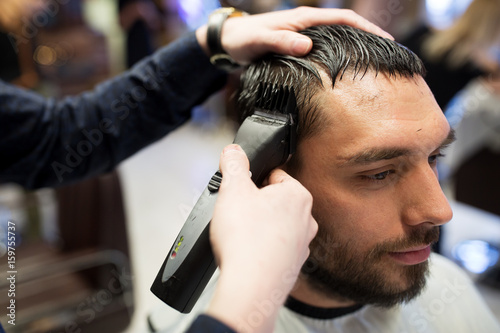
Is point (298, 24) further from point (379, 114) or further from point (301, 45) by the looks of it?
point (379, 114)

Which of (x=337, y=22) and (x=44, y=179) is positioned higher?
(x=337, y=22)

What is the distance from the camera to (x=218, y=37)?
101 centimetres

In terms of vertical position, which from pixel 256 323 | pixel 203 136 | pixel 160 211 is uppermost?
pixel 256 323

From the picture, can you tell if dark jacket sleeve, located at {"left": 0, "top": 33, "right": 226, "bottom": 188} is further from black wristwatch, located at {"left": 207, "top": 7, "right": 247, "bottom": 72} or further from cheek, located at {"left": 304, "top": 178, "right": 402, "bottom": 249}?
cheek, located at {"left": 304, "top": 178, "right": 402, "bottom": 249}

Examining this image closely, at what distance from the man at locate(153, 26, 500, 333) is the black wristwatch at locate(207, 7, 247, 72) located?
132 millimetres

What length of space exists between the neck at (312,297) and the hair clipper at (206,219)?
16.2 inches

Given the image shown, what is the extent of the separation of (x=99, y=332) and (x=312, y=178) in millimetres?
1275

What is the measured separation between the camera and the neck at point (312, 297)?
39.3 inches

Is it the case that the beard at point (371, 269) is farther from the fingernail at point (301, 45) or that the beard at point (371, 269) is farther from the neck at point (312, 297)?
the fingernail at point (301, 45)

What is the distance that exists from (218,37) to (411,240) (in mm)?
660

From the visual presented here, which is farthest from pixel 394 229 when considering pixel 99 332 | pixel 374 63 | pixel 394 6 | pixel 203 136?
pixel 203 136

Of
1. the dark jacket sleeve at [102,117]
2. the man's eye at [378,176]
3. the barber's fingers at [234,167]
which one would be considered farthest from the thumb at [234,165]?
the dark jacket sleeve at [102,117]

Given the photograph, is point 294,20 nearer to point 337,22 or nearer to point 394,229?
point 337,22

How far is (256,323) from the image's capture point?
475mm
